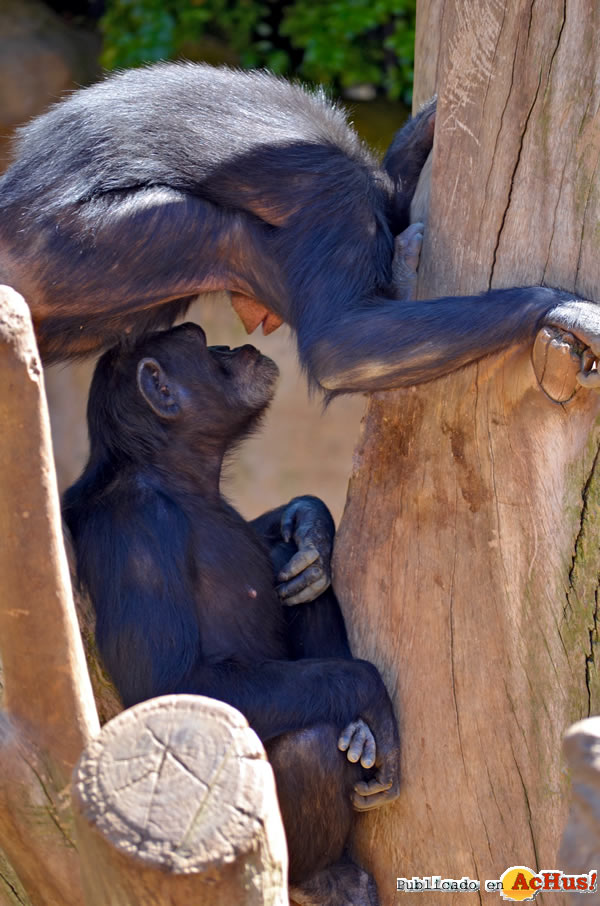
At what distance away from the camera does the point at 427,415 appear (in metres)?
3.14

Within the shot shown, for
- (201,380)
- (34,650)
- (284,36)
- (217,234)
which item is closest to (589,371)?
(217,234)

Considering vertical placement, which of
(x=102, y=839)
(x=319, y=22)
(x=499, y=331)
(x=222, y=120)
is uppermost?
(x=319, y=22)

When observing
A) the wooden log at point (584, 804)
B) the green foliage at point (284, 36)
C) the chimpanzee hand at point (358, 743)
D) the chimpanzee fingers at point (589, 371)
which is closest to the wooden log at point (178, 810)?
the wooden log at point (584, 804)

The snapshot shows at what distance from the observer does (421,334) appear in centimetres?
293

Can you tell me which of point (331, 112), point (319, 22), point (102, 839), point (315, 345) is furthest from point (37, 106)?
point (102, 839)

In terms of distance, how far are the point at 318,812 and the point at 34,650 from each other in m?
1.21

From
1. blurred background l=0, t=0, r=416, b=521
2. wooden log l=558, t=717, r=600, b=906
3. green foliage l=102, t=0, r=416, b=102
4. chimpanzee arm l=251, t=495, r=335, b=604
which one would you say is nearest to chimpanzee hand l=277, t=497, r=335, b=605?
chimpanzee arm l=251, t=495, r=335, b=604

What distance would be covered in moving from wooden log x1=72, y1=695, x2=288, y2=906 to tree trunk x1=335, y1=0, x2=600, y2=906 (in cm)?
123

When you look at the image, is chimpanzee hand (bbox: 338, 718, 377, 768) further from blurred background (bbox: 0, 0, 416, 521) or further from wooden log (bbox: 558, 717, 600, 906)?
blurred background (bbox: 0, 0, 416, 521)

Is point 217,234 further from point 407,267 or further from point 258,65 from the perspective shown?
point 258,65

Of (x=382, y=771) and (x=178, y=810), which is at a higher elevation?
(x=178, y=810)

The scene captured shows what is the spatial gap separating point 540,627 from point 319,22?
5146 mm

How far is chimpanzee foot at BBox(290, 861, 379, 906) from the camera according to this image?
10.3ft

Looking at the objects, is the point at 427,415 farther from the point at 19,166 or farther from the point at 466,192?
the point at 19,166
